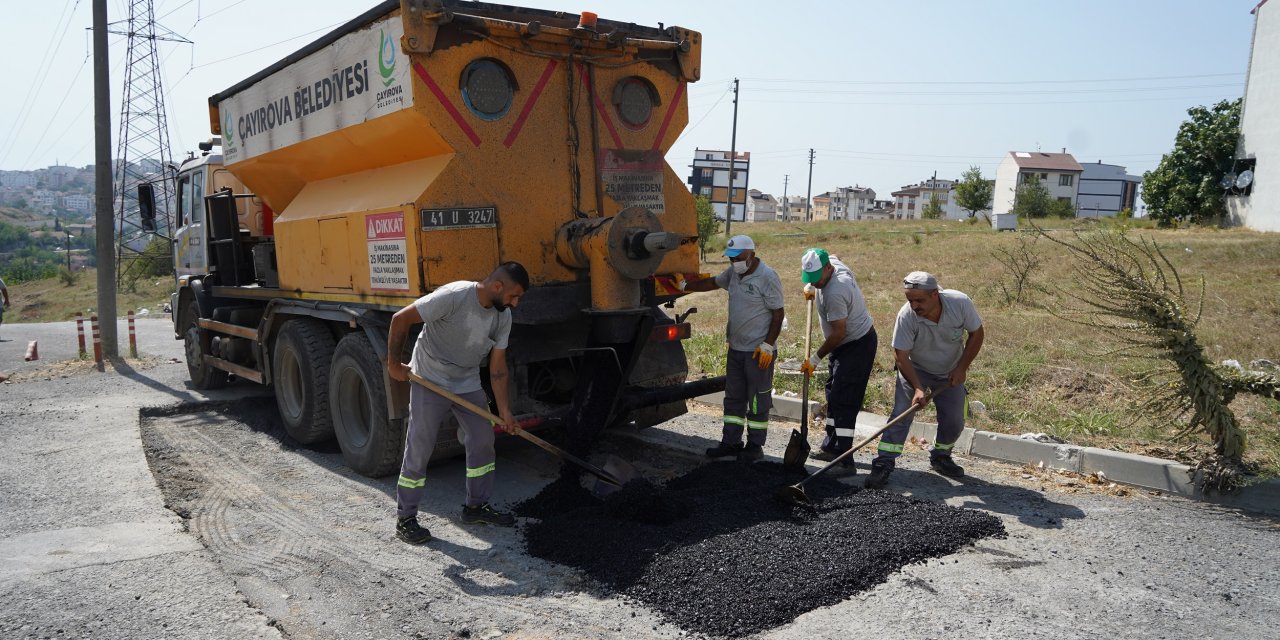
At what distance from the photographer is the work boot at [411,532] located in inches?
166

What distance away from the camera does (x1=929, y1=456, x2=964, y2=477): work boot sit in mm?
5184

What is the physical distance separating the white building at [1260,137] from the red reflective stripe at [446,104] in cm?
2549

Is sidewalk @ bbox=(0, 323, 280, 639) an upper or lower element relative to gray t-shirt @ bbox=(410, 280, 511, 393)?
lower

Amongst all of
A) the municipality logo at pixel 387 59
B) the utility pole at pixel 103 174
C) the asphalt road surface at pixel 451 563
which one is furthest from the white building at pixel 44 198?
the municipality logo at pixel 387 59

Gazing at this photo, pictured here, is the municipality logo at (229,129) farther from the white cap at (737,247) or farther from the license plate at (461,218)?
the white cap at (737,247)

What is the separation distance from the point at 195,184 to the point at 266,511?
539cm

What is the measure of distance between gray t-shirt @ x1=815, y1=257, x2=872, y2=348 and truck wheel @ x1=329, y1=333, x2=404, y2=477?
117 inches

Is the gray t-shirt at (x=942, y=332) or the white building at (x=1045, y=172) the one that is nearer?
the gray t-shirt at (x=942, y=332)

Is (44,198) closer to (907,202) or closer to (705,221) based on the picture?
(907,202)

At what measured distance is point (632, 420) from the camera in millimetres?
6336

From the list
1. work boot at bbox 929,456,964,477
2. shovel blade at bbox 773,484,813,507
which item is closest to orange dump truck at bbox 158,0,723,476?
shovel blade at bbox 773,484,813,507

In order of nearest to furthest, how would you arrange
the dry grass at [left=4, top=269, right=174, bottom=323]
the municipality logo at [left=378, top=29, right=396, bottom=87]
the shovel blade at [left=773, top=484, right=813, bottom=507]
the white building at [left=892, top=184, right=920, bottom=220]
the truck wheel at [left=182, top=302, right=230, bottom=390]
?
the shovel blade at [left=773, top=484, right=813, bottom=507], the municipality logo at [left=378, top=29, right=396, bottom=87], the truck wheel at [left=182, top=302, right=230, bottom=390], the dry grass at [left=4, top=269, right=174, bottom=323], the white building at [left=892, top=184, right=920, bottom=220]

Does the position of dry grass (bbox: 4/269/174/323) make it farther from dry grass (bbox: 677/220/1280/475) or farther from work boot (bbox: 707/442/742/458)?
work boot (bbox: 707/442/742/458)

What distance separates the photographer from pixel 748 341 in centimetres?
555
